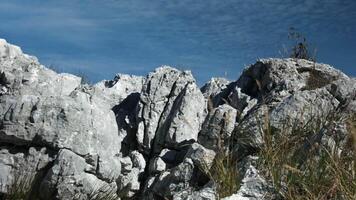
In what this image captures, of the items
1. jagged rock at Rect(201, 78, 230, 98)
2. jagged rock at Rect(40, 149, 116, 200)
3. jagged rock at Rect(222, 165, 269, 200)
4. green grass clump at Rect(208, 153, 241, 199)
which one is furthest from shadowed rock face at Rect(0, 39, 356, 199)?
jagged rock at Rect(222, 165, 269, 200)

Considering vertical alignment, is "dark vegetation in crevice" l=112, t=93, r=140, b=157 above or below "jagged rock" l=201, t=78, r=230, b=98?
below

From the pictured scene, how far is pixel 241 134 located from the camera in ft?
34.0

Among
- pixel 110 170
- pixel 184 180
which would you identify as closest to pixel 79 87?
pixel 110 170

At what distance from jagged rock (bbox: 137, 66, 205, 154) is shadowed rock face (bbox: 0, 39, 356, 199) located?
3 cm

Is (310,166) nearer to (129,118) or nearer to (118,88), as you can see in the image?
(129,118)

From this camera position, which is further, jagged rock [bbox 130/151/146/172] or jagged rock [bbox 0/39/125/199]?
jagged rock [bbox 130/151/146/172]

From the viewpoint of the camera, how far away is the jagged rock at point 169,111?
46.9ft

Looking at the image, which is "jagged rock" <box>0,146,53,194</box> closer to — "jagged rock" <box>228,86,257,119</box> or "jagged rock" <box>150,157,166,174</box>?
"jagged rock" <box>150,157,166,174</box>

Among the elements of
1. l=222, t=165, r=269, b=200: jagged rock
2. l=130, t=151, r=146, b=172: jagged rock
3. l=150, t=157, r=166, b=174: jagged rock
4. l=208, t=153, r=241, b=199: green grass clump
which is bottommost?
l=222, t=165, r=269, b=200: jagged rock

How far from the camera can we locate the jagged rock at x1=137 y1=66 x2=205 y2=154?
14281 mm

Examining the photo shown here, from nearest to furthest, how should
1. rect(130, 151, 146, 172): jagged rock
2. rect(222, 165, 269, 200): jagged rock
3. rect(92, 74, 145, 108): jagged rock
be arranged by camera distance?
rect(222, 165, 269, 200): jagged rock → rect(130, 151, 146, 172): jagged rock → rect(92, 74, 145, 108): jagged rock

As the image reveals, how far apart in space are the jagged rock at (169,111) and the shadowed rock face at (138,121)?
0.09 ft

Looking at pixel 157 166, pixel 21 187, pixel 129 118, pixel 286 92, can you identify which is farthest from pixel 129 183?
pixel 286 92

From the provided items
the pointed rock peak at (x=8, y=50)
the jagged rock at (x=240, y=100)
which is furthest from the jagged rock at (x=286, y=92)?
the pointed rock peak at (x=8, y=50)
